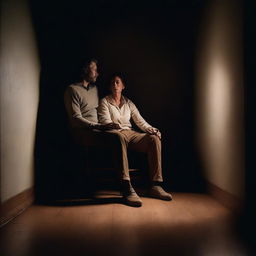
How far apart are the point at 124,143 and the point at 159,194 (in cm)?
60

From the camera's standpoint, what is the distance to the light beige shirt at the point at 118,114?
3.50 metres

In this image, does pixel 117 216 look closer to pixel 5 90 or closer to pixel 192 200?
pixel 192 200

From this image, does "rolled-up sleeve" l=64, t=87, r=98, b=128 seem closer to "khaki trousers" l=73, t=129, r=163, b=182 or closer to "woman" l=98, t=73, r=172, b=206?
"khaki trousers" l=73, t=129, r=163, b=182

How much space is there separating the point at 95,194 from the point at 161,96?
1.49 m

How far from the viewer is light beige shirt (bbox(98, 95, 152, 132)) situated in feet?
11.5

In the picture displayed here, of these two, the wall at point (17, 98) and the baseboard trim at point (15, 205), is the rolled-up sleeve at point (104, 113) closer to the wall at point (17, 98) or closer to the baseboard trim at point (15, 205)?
the wall at point (17, 98)

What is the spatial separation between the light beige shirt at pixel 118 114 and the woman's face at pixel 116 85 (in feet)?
0.32

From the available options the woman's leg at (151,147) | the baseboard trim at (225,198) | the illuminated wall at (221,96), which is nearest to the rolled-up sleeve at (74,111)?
the woman's leg at (151,147)

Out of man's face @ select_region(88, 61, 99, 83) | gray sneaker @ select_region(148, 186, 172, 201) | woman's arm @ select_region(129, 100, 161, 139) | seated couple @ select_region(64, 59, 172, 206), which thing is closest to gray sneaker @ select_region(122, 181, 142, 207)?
seated couple @ select_region(64, 59, 172, 206)

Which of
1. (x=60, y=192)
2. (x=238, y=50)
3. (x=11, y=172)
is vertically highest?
(x=238, y=50)

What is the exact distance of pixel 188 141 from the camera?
3930 millimetres

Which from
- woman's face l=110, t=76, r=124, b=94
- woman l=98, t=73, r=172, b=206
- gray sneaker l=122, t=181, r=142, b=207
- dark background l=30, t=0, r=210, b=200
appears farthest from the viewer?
Answer: dark background l=30, t=0, r=210, b=200

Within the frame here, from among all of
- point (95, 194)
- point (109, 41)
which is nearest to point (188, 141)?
point (95, 194)

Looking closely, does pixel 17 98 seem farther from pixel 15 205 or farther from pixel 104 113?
pixel 104 113
